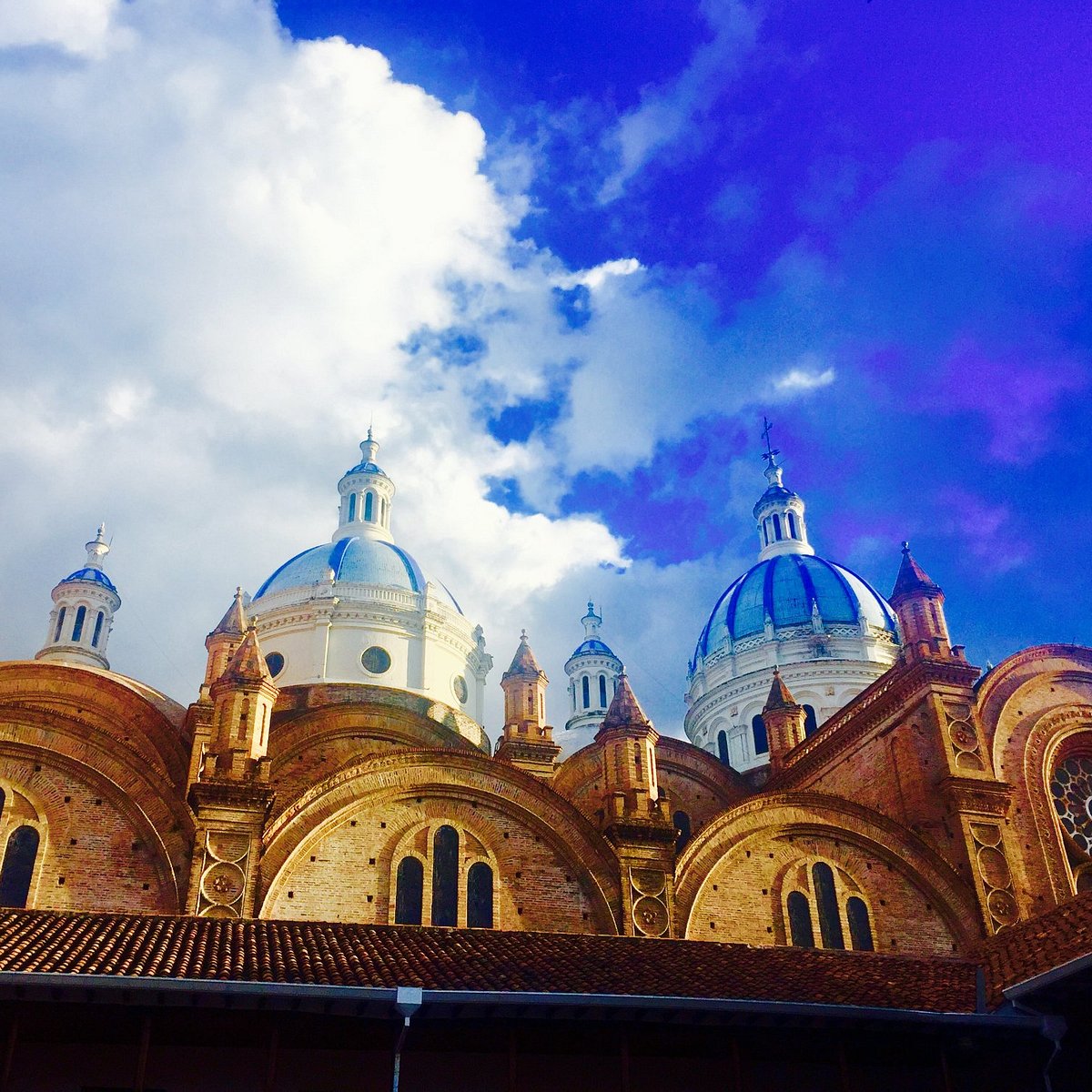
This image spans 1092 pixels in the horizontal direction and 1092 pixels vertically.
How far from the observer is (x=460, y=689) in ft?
140

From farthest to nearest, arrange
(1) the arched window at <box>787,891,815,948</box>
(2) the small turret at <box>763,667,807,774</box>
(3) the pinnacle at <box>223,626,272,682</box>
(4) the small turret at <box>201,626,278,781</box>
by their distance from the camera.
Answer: (2) the small turret at <box>763,667,807,774</box>
(1) the arched window at <box>787,891,815,948</box>
(3) the pinnacle at <box>223,626,272,682</box>
(4) the small turret at <box>201,626,278,781</box>

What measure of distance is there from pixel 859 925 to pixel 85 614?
32591mm

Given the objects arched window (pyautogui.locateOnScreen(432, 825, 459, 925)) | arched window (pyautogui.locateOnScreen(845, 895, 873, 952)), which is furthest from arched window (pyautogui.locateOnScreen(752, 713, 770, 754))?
arched window (pyautogui.locateOnScreen(432, 825, 459, 925))

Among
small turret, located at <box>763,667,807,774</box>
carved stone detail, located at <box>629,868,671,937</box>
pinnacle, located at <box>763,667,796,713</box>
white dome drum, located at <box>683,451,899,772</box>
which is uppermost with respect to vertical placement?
white dome drum, located at <box>683,451,899,772</box>

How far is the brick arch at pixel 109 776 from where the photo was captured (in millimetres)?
22844

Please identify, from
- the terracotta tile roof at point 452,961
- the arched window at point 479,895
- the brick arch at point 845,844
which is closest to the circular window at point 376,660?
the arched window at point 479,895

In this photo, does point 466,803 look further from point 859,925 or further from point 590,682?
point 590,682

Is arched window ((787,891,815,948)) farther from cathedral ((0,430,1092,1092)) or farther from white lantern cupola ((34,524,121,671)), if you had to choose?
white lantern cupola ((34,524,121,671))

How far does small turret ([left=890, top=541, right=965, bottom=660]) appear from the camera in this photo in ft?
97.5

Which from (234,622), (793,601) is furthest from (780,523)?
(234,622)

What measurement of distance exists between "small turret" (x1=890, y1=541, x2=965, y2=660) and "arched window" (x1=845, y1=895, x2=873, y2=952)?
6.47 meters

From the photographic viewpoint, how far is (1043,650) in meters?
31.1

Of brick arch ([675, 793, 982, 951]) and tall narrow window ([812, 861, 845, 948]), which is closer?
tall narrow window ([812, 861, 845, 948])

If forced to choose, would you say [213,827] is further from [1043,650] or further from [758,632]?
[758,632]
